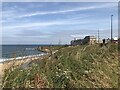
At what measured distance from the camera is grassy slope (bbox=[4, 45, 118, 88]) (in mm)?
6535

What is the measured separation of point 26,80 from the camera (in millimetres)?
6500

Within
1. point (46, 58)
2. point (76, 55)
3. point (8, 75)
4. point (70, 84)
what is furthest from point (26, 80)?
point (76, 55)

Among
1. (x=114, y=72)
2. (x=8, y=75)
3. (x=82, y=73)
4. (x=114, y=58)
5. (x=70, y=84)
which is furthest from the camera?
(x=114, y=58)

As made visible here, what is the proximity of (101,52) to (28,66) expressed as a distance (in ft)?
14.2

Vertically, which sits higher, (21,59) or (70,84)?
(21,59)

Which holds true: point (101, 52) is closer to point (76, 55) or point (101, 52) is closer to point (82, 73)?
point (76, 55)

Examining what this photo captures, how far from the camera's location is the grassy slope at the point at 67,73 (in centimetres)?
654

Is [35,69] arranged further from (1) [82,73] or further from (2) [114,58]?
(2) [114,58]

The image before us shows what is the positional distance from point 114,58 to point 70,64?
3060 millimetres

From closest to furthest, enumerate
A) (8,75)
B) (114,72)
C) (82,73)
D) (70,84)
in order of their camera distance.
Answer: (8,75), (70,84), (82,73), (114,72)

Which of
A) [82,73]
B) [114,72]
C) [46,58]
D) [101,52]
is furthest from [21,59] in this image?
[101,52]

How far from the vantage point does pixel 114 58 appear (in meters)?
10.9

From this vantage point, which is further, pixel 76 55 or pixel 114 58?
pixel 114 58

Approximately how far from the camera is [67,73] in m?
7.29
